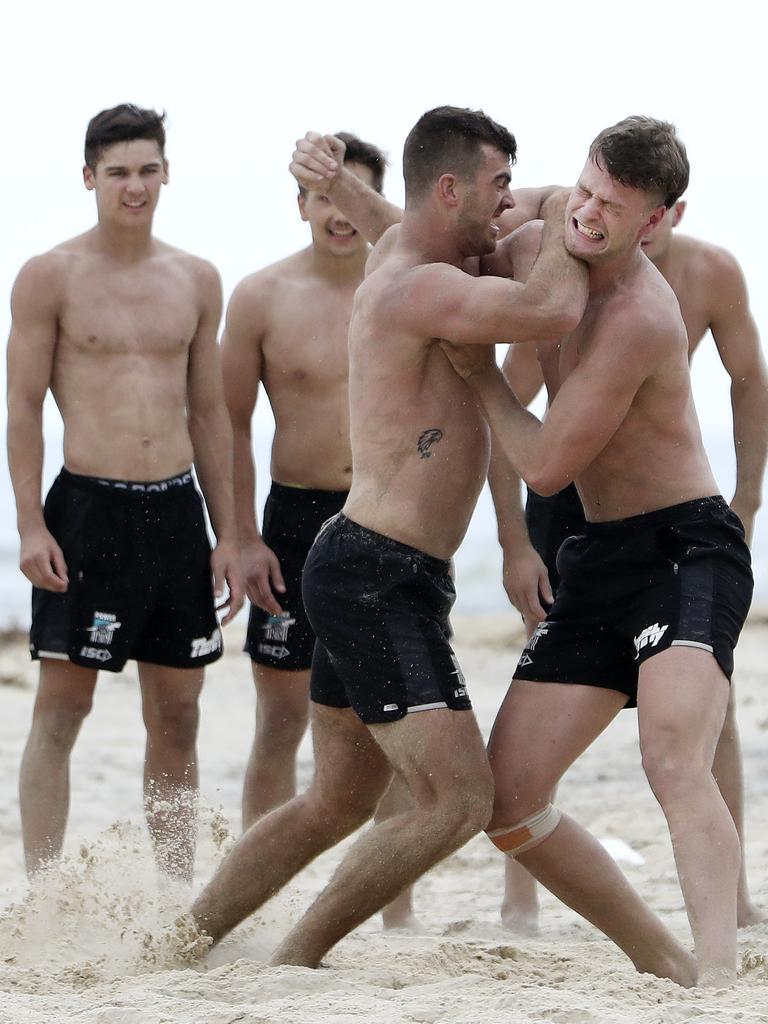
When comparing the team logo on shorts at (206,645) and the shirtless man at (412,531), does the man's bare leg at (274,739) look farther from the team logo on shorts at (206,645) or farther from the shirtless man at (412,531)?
the shirtless man at (412,531)

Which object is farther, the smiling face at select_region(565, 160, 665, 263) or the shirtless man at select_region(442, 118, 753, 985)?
the smiling face at select_region(565, 160, 665, 263)

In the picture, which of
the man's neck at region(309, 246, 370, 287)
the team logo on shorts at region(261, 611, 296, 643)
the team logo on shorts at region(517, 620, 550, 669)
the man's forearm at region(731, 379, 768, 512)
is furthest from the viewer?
the man's neck at region(309, 246, 370, 287)

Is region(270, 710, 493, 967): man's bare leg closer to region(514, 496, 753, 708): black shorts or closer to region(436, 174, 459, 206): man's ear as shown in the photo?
region(514, 496, 753, 708): black shorts

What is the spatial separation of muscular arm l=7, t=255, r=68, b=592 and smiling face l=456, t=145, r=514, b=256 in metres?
1.75

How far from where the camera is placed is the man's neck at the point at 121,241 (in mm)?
5156

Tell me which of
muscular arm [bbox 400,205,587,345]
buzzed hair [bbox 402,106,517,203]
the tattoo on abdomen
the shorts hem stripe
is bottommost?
the shorts hem stripe

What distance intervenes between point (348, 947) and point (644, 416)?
1.87 meters

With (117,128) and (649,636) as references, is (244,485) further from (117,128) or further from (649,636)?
(649,636)

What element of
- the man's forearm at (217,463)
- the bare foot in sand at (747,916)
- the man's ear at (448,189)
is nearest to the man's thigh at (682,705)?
the man's ear at (448,189)

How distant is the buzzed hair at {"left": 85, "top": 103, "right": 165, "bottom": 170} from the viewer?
508 centimetres

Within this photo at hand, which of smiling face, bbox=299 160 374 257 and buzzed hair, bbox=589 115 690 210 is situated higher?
smiling face, bbox=299 160 374 257

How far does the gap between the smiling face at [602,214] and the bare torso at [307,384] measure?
175cm

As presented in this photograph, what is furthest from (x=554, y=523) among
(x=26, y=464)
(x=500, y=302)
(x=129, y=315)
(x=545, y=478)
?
(x=26, y=464)

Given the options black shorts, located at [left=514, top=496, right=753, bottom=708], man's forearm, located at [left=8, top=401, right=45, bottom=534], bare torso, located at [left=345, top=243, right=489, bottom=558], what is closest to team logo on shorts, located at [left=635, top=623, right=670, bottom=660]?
black shorts, located at [left=514, top=496, right=753, bottom=708]
